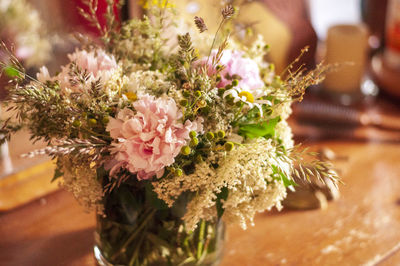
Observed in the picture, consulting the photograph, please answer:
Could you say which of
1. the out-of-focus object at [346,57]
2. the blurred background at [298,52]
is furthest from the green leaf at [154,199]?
the out-of-focus object at [346,57]

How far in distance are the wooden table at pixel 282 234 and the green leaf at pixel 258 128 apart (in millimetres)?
304

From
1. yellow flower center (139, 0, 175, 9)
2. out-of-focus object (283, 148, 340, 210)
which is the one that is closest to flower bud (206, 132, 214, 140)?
yellow flower center (139, 0, 175, 9)

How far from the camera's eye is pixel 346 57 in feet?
4.61

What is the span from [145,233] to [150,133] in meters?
0.22

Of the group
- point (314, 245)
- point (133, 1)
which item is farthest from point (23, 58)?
point (314, 245)

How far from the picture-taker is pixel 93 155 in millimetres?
633

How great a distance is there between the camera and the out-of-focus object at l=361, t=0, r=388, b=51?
1778mm

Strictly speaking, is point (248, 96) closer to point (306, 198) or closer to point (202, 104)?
point (202, 104)

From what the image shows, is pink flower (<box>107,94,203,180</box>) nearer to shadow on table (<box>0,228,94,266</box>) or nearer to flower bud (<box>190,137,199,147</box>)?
flower bud (<box>190,137,199,147</box>)

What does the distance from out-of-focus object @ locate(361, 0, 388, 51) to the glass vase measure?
1285 millimetres

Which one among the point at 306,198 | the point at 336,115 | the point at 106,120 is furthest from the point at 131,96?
the point at 336,115

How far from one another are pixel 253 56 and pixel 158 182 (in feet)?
0.96

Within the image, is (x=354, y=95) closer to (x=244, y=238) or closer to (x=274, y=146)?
(x=244, y=238)

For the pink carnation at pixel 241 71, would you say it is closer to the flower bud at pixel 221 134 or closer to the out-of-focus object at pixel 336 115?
the flower bud at pixel 221 134
